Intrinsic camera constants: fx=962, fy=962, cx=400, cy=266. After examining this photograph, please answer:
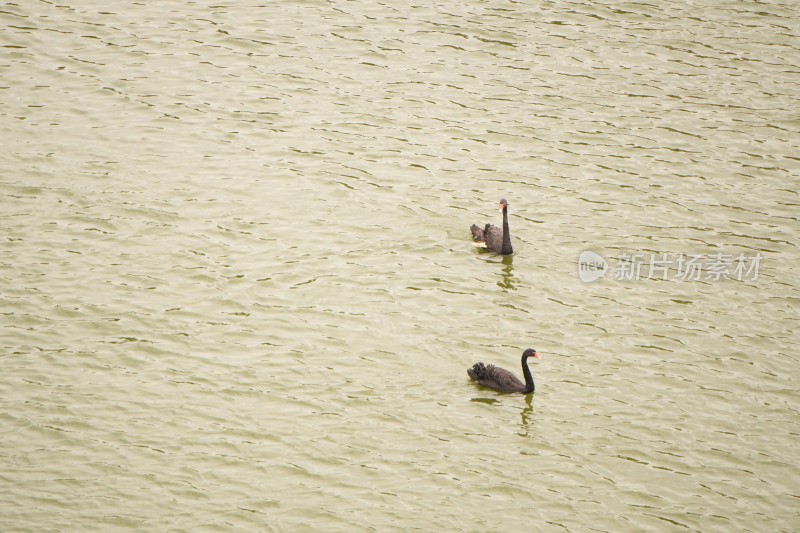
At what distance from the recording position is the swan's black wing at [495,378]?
14.1 m

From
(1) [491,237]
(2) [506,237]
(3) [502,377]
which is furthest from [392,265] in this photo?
(3) [502,377]

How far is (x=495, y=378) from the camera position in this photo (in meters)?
14.1

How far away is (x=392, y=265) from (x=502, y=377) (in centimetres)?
421

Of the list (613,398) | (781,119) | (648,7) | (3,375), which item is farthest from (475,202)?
(648,7)

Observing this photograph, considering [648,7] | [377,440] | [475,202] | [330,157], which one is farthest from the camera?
[648,7]

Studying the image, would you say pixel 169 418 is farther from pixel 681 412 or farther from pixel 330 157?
pixel 330 157

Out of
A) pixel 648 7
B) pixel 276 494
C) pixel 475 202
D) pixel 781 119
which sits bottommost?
pixel 276 494

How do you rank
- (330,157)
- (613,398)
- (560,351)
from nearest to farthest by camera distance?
1. (613,398)
2. (560,351)
3. (330,157)

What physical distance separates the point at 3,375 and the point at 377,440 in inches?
221

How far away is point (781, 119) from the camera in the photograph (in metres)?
22.0

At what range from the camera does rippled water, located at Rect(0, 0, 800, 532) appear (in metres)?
12.6

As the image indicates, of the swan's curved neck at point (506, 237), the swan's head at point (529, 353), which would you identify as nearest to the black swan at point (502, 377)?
the swan's head at point (529, 353)

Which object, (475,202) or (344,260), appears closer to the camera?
(344,260)

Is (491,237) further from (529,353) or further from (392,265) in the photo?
(529,353)
